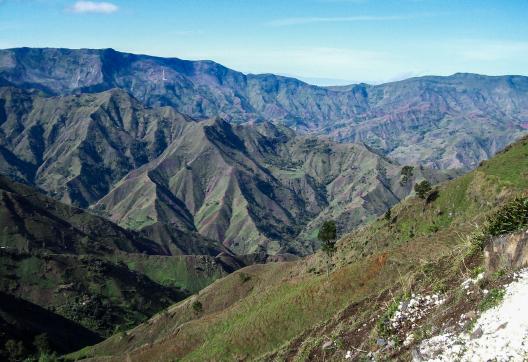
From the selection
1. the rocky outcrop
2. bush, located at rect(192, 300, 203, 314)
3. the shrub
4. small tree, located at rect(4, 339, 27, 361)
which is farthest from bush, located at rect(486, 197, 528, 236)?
small tree, located at rect(4, 339, 27, 361)

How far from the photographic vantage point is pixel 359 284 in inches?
1831

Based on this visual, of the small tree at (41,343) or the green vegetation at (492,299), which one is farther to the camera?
the small tree at (41,343)

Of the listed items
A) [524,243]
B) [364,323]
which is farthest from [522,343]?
[364,323]

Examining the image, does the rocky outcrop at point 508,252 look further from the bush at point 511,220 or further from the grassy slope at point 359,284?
the grassy slope at point 359,284

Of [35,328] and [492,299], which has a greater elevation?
[492,299]

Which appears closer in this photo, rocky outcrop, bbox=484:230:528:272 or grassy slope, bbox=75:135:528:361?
rocky outcrop, bbox=484:230:528:272

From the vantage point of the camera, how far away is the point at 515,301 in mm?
16375

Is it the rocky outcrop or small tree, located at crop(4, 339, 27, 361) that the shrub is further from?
the rocky outcrop

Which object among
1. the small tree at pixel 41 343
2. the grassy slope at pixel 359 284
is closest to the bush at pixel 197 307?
the grassy slope at pixel 359 284

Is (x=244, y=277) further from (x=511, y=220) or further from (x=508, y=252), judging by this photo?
(x=508, y=252)

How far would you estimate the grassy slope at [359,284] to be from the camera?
27969 millimetres

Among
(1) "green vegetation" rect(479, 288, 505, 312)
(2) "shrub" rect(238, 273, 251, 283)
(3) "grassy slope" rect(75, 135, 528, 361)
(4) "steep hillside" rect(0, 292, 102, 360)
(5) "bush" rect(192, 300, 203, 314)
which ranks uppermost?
(1) "green vegetation" rect(479, 288, 505, 312)

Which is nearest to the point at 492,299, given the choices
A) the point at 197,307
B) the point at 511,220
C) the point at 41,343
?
the point at 511,220

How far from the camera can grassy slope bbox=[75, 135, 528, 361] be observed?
28.0m
